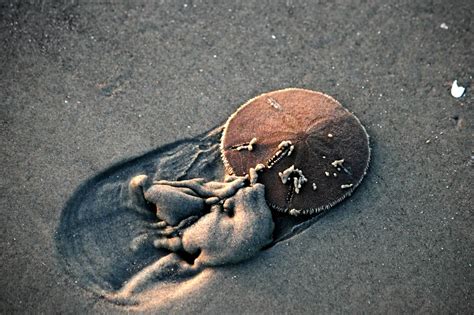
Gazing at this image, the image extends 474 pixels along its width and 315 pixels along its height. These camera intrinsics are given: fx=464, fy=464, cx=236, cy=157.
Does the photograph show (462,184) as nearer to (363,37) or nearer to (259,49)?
(363,37)

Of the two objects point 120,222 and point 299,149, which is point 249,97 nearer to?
point 299,149

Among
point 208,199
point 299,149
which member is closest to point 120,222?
point 208,199

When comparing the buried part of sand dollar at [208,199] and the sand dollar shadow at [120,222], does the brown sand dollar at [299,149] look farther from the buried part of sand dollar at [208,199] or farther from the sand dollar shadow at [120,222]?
the sand dollar shadow at [120,222]

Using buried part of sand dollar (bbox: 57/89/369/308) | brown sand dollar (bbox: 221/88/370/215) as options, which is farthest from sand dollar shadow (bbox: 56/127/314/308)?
brown sand dollar (bbox: 221/88/370/215)

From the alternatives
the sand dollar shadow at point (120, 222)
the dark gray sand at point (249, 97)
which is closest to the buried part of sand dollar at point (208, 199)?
the sand dollar shadow at point (120, 222)

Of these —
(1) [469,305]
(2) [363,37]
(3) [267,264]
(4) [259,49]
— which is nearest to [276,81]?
(4) [259,49]
